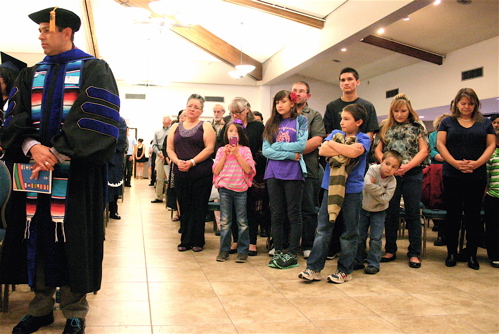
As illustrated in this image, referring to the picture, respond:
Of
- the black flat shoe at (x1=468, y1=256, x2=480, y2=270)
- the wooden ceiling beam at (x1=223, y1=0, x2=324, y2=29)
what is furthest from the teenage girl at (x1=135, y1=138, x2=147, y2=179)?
the black flat shoe at (x1=468, y1=256, x2=480, y2=270)

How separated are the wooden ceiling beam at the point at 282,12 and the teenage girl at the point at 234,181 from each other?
699 centimetres

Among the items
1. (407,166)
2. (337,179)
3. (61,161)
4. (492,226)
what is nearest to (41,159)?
(61,161)

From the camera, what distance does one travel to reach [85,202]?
7.55 feet

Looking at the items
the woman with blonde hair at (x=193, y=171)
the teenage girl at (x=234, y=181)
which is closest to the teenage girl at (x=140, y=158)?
the woman with blonde hair at (x=193, y=171)

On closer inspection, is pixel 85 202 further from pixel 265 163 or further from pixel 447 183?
pixel 447 183

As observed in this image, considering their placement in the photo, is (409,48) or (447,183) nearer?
(447,183)

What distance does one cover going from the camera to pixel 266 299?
9.91 ft

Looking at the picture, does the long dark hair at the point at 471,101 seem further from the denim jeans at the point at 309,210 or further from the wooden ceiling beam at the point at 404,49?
the wooden ceiling beam at the point at 404,49

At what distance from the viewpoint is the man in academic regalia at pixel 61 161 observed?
2.25 m

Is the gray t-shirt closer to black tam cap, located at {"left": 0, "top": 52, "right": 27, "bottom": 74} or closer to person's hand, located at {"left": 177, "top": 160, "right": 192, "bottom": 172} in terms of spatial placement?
person's hand, located at {"left": 177, "top": 160, "right": 192, "bottom": 172}

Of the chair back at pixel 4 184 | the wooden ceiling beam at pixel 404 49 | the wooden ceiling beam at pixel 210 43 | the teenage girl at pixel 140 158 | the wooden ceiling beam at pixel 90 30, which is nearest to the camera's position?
the chair back at pixel 4 184

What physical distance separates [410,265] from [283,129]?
154 cm

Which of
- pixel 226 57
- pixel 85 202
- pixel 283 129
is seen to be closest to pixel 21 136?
pixel 85 202

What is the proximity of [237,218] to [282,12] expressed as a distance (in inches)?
297
